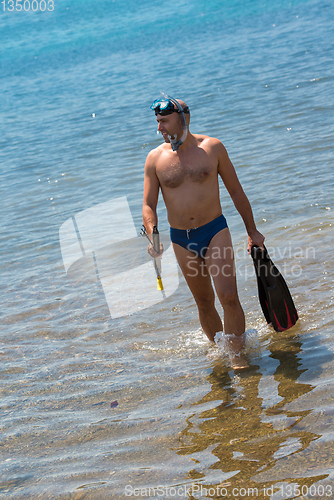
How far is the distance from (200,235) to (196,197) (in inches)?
12.2

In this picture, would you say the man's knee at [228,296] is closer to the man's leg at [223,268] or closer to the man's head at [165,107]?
the man's leg at [223,268]

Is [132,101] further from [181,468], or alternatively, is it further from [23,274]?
[181,468]

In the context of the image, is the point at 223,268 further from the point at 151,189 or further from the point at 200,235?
the point at 151,189

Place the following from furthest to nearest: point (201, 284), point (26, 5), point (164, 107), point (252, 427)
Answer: point (26, 5), point (201, 284), point (164, 107), point (252, 427)

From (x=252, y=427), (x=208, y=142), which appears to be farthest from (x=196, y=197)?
(x=252, y=427)

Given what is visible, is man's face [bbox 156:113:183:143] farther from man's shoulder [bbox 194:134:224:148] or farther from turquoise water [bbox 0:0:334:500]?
turquoise water [bbox 0:0:334:500]

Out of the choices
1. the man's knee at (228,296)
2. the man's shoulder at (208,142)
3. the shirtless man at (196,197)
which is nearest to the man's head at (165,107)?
the shirtless man at (196,197)

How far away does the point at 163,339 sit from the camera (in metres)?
5.23

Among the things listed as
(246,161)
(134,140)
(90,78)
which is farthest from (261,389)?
(90,78)

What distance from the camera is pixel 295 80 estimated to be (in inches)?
641

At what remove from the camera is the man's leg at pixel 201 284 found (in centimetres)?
443

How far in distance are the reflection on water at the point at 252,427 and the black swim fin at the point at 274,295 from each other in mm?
260

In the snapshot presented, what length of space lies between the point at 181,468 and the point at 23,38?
207ft

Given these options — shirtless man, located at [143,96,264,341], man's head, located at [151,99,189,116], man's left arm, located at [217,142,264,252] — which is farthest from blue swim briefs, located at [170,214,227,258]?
man's head, located at [151,99,189,116]
